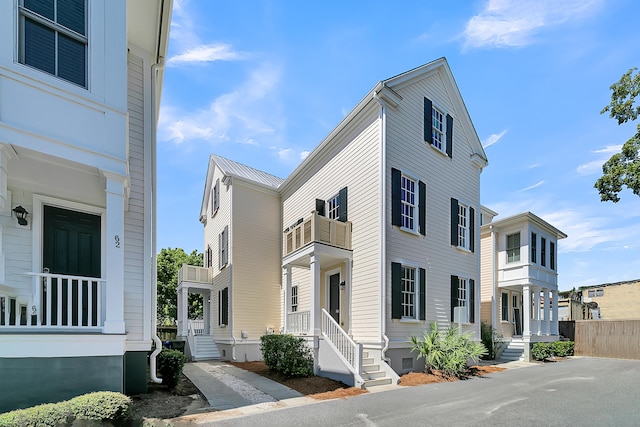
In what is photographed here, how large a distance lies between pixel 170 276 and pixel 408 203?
24.3 metres

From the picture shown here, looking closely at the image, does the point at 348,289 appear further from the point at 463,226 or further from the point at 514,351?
the point at 514,351

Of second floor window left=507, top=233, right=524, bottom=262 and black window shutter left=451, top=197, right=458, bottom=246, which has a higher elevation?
black window shutter left=451, top=197, right=458, bottom=246

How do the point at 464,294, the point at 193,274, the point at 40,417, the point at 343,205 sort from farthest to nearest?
the point at 193,274
the point at 464,294
the point at 343,205
the point at 40,417

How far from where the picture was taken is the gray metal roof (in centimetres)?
1797

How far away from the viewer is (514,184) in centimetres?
1766

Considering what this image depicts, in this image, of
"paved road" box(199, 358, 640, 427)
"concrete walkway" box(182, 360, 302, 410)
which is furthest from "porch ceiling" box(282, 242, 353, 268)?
"paved road" box(199, 358, 640, 427)

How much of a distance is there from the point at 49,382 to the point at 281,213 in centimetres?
1306

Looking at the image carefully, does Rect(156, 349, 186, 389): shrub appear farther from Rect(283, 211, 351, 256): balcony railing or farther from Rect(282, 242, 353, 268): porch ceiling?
Rect(283, 211, 351, 256): balcony railing

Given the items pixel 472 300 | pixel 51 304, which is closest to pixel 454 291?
pixel 472 300

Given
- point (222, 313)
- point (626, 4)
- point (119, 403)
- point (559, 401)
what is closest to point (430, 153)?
point (626, 4)

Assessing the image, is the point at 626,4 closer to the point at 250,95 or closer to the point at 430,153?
the point at 430,153

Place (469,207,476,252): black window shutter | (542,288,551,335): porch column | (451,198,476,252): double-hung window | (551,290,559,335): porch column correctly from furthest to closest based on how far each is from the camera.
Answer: (551,290,559,335): porch column → (542,288,551,335): porch column → (469,207,476,252): black window shutter → (451,198,476,252): double-hung window

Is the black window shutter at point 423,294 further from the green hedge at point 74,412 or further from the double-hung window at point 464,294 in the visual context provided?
the green hedge at point 74,412

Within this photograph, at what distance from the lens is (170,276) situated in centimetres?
3097
